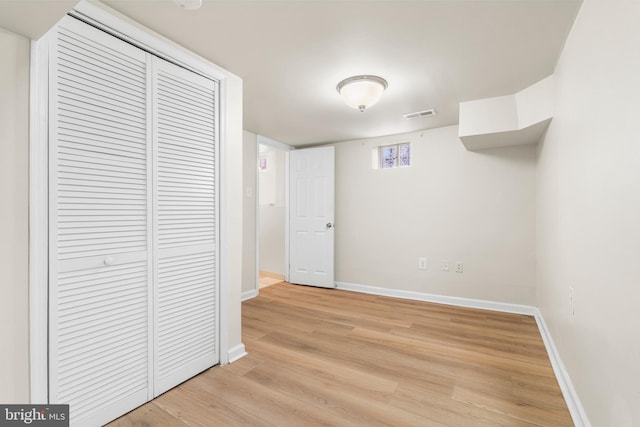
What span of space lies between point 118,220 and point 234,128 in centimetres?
107

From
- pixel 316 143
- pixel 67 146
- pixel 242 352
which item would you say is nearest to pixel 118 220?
pixel 67 146

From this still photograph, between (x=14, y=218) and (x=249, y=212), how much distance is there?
8.82 feet

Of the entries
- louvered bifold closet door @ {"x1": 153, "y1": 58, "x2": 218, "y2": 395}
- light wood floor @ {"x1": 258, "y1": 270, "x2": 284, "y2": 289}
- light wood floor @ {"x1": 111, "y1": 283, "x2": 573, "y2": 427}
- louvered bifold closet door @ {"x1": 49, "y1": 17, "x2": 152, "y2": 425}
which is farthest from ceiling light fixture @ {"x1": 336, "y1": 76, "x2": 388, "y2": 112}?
light wood floor @ {"x1": 258, "y1": 270, "x2": 284, "y2": 289}

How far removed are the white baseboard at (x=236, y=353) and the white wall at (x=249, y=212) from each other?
154 centimetres

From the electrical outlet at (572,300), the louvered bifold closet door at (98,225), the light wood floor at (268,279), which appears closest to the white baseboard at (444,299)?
the light wood floor at (268,279)

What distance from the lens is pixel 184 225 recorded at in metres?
1.89

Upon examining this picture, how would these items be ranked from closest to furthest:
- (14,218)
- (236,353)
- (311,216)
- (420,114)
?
(14,218), (236,353), (420,114), (311,216)

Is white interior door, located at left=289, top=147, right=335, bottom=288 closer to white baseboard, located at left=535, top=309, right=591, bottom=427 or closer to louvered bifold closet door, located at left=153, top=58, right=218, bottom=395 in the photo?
louvered bifold closet door, located at left=153, top=58, right=218, bottom=395

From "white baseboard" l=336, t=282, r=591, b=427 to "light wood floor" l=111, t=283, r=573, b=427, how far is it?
0.05 m

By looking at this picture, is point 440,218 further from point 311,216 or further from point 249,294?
point 249,294

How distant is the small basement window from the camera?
155 inches

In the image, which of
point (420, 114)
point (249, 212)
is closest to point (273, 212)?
point (249, 212)

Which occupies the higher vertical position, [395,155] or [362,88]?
[362,88]

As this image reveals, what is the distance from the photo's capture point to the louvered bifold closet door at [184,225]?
1.75m
